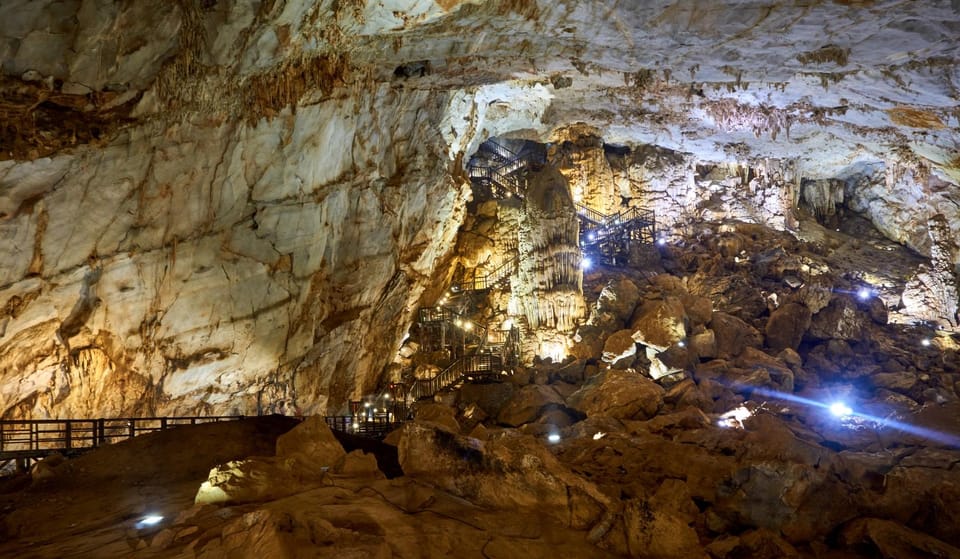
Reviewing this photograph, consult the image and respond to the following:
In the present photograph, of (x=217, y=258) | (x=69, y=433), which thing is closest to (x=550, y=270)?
(x=217, y=258)

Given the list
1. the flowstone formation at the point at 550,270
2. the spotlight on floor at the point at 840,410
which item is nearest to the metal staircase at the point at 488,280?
the flowstone formation at the point at 550,270

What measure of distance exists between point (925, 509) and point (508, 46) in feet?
35.9

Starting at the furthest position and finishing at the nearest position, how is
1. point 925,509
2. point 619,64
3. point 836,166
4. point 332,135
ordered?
point 836,166
point 332,135
point 619,64
point 925,509

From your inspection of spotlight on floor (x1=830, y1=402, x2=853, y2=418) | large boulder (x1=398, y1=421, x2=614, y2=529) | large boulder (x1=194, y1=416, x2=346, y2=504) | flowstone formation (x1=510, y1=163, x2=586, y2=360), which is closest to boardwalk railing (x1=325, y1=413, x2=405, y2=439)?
flowstone formation (x1=510, y1=163, x2=586, y2=360)

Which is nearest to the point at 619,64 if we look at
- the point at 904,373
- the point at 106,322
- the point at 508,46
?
the point at 508,46

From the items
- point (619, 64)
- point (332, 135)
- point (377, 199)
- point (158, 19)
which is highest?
point (158, 19)

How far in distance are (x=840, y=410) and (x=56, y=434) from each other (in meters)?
17.5

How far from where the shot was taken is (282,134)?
13.9 metres

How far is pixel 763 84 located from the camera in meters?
15.1

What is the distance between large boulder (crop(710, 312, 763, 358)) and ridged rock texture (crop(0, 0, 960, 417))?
6.86m

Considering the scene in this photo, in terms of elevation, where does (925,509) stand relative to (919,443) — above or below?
above

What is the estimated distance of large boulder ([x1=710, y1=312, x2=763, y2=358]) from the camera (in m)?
18.7

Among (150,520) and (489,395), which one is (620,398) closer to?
(489,395)

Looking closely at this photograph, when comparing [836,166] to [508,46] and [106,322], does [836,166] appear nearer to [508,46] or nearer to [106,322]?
[508,46]
